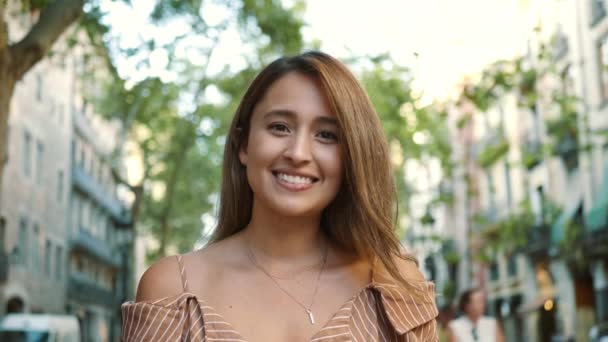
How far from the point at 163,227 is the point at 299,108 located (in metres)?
35.9

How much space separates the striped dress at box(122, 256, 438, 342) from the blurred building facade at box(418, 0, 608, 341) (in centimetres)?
1437

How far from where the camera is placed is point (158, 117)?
29.8 metres

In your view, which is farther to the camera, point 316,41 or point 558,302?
point 558,302

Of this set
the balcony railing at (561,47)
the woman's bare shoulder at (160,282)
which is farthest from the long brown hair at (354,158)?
the balcony railing at (561,47)

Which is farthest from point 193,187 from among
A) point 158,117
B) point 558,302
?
point 558,302

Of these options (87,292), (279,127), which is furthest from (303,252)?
(87,292)

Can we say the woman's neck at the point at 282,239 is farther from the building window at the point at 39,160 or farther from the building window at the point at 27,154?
the building window at the point at 39,160

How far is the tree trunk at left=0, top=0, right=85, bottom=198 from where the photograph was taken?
393 inches

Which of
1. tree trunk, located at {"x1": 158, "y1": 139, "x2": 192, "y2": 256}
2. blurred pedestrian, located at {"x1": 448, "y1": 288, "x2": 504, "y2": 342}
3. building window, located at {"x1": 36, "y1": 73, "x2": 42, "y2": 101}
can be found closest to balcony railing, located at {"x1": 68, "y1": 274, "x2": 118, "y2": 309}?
tree trunk, located at {"x1": 158, "y1": 139, "x2": 192, "y2": 256}

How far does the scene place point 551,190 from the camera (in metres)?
34.5

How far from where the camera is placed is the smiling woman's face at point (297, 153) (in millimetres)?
2562

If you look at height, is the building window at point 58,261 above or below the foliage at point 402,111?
below

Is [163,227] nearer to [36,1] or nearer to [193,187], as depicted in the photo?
[193,187]

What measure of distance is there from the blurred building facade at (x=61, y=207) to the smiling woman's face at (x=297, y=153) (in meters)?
17.4
